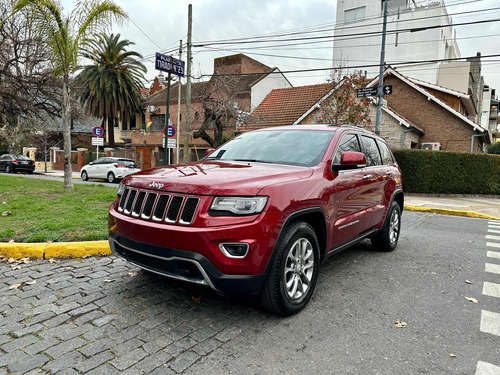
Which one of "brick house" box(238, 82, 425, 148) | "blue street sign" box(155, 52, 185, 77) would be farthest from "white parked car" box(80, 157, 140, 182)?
"brick house" box(238, 82, 425, 148)

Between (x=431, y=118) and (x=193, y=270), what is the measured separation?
2129 centimetres

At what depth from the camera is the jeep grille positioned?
2.74 meters

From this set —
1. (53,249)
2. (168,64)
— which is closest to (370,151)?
(53,249)

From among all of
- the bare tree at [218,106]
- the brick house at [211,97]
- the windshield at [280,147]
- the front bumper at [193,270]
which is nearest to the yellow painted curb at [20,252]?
the front bumper at [193,270]

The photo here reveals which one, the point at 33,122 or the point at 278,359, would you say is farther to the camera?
the point at 33,122

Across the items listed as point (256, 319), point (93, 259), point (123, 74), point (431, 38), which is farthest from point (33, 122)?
point (431, 38)

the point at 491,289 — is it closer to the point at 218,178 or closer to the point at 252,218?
the point at 252,218

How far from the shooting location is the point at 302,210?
303cm

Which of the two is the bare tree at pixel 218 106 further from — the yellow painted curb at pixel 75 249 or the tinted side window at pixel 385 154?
the yellow painted curb at pixel 75 249

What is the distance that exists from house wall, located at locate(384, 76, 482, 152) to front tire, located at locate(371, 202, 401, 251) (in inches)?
671

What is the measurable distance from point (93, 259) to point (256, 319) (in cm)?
249

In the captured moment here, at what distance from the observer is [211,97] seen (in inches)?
859

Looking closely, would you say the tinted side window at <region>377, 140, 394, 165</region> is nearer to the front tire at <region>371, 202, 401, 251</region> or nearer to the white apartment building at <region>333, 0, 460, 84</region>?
the front tire at <region>371, 202, 401, 251</region>

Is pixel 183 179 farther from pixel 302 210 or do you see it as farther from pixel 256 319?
pixel 256 319
